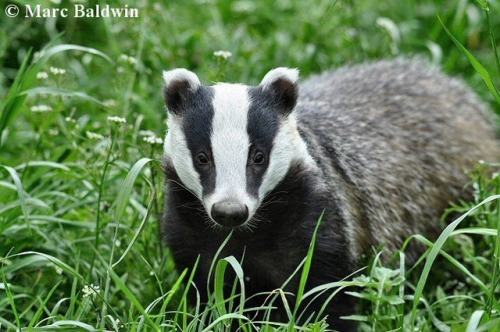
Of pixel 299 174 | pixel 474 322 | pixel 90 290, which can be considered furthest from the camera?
pixel 299 174

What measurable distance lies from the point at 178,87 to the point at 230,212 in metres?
0.77

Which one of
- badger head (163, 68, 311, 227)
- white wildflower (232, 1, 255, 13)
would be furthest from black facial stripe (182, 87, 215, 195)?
white wildflower (232, 1, 255, 13)

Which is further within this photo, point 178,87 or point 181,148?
point 178,87

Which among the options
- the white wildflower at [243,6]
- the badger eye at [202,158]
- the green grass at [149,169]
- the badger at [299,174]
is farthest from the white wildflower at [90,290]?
the white wildflower at [243,6]

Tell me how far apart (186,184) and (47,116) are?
1407 mm

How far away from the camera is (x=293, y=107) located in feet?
13.3

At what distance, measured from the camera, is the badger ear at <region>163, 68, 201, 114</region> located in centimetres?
402

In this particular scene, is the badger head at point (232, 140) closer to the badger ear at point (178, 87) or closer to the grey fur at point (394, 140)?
the badger ear at point (178, 87)

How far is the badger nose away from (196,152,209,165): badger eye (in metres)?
0.28

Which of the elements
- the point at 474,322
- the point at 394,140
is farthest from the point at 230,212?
the point at 394,140

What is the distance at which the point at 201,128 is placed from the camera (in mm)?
3824

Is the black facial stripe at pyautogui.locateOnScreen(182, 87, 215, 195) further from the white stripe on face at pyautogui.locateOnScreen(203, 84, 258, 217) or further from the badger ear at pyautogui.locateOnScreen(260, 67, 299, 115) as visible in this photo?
the badger ear at pyautogui.locateOnScreen(260, 67, 299, 115)

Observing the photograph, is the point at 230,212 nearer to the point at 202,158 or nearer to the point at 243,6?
the point at 202,158

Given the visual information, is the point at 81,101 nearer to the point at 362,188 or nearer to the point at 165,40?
the point at 165,40
